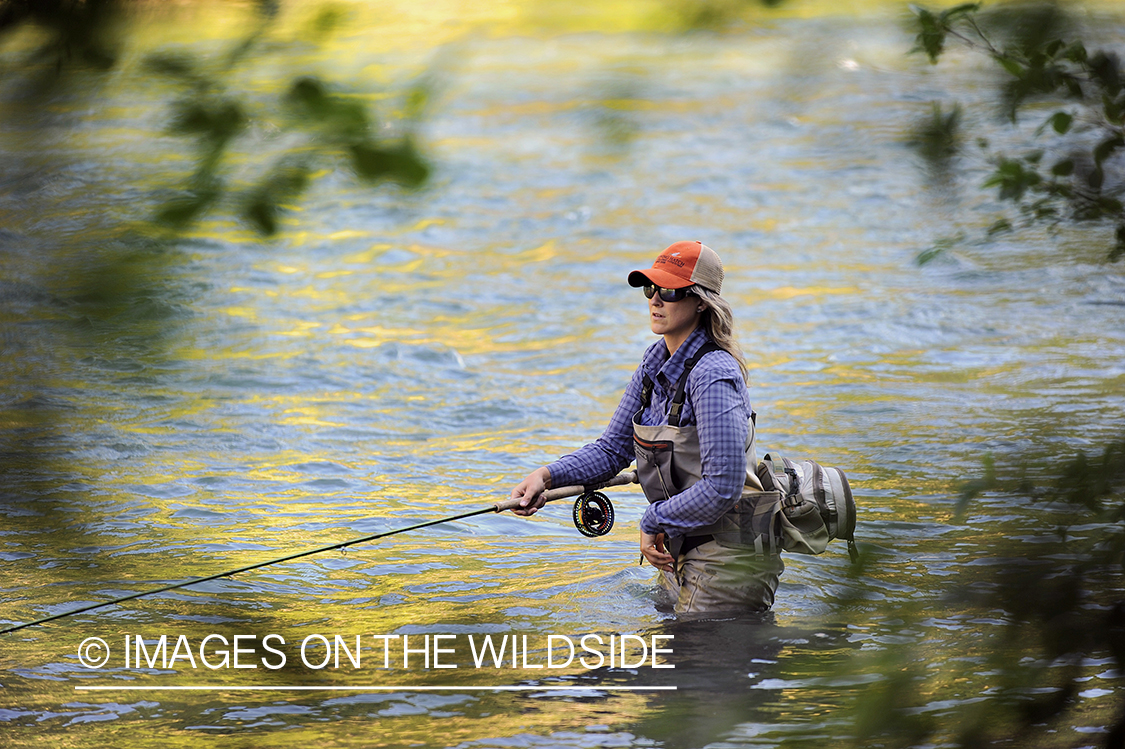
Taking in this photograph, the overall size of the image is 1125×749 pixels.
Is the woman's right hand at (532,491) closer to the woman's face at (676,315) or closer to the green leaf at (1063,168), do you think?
the woman's face at (676,315)

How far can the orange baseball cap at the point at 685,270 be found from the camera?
15.1 feet

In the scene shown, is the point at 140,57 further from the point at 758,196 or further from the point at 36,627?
the point at 758,196

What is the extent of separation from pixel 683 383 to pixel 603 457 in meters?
0.61

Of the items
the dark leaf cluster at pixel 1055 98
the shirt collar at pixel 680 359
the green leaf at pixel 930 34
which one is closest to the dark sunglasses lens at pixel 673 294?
the shirt collar at pixel 680 359

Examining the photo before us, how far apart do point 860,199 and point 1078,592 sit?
1623 cm

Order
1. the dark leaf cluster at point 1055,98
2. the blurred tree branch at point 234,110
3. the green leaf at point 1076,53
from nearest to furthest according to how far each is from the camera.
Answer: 1. the blurred tree branch at point 234,110
2. the dark leaf cluster at point 1055,98
3. the green leaf at point 1076,53

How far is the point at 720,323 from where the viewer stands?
15.3 ft

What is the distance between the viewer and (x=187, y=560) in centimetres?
653

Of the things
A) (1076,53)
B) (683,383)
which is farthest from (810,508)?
(1076,53)

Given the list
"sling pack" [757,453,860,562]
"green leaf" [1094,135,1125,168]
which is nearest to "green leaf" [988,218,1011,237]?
"green leaf" [1094,135,1125,168]

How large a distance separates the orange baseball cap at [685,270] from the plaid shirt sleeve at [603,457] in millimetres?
519

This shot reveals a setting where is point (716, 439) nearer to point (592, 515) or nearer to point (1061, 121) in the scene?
point (592, 515)

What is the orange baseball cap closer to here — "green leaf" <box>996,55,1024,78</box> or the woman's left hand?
the woman's left hand

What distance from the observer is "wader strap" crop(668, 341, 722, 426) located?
460 cm
